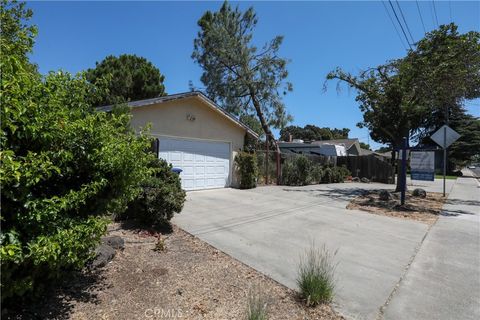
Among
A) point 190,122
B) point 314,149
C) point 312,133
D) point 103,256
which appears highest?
point 312,133

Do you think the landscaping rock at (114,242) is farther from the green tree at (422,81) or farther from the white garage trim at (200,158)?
the green tree at (422,81)

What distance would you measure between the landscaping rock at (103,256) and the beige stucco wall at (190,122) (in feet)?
19.0

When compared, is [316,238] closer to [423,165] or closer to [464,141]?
[423,165]

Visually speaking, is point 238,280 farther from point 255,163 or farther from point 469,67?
point 469,67

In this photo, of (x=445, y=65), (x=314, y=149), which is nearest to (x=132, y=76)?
(x=445, y=65)

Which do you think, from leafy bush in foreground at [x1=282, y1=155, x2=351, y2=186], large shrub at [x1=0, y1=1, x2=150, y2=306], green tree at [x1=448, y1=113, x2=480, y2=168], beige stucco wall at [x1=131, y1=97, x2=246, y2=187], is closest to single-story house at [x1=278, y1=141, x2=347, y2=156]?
leafy bush in foreground at [x1=282, y1=155, x2=351, y2=186]

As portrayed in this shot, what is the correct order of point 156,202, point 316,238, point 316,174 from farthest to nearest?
1. point 316,174
2. point 316,238
3. point 156,202

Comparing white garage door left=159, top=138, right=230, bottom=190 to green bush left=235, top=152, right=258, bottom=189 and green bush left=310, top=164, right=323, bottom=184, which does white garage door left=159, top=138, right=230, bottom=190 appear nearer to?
green bush left=235, top=152, right=258, bottom=189

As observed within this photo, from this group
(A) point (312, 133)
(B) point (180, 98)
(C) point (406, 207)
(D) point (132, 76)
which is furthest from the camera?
(A) point (312, 133)

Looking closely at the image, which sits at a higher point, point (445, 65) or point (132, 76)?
point (132, 76)

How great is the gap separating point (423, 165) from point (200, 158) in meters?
8.28

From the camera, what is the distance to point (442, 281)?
425cm

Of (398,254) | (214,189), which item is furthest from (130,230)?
(214,189)

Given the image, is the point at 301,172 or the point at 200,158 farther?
the point at 301,172
